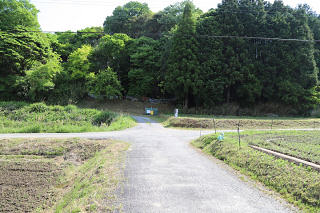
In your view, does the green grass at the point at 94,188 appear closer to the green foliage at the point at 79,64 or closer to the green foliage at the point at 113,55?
the green foliage at the point at 79,64

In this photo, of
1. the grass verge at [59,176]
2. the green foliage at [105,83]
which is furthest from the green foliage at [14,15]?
the grass verge at [59,176]

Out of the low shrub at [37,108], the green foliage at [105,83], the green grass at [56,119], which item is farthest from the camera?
the green foliage at [105,83]

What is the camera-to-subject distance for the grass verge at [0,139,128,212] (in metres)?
4.55

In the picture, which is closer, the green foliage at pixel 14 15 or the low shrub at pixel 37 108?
the low shrub at pixel 37 108

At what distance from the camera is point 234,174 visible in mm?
5984

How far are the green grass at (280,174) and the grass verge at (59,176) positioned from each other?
12.0 ft

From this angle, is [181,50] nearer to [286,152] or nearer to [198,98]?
[198,98]

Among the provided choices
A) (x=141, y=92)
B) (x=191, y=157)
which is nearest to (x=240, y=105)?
(x=141, y=92)

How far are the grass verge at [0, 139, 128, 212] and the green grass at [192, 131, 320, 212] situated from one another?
366 cm

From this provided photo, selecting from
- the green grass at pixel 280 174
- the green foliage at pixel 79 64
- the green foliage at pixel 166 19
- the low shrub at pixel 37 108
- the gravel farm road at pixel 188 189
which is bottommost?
the gravel farm road at pixel 188 189

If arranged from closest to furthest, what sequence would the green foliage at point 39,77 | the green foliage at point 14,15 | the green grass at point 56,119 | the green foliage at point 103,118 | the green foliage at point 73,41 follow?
the green grass at point 56,119, the green foliage at point 103,118, the green foliage at point 39,77, the green foliage at point 14,15, the green foliage at point 73,41

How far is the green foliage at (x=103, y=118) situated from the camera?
1744 centimetres

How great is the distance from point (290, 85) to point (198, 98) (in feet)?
35.9

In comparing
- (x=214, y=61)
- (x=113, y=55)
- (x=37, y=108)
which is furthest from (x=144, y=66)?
(x=37, y=108)
